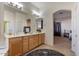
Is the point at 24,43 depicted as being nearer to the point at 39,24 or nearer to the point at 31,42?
the point at 31,42

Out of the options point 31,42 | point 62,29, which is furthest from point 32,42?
point 62,29

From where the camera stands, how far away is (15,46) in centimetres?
153

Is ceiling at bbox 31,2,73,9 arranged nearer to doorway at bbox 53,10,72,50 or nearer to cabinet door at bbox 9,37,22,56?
doorway at bbox 53,10,72,50

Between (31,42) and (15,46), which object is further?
(31,42)

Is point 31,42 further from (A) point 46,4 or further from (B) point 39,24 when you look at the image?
(A) point 46,4

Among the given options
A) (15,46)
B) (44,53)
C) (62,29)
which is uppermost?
(62,29)

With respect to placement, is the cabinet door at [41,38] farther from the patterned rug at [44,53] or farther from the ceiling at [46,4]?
the ceiling at [46,4]

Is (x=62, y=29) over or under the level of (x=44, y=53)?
over

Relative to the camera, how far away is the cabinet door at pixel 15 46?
4.90 feet

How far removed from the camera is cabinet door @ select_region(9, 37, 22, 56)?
149cm

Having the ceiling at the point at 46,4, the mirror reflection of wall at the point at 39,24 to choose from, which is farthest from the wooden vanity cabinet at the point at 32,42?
the ceiling at the point at 46,4

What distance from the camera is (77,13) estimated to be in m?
1.59

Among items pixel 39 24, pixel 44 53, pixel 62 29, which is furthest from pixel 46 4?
pixel 44 53

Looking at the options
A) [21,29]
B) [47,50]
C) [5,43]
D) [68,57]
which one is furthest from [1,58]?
[68,57]
